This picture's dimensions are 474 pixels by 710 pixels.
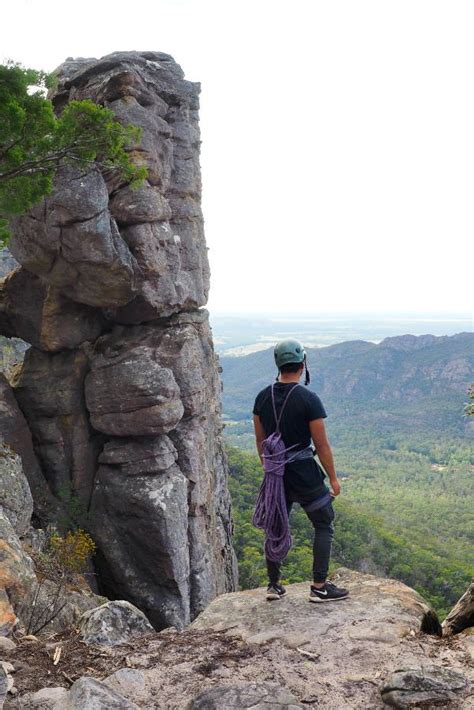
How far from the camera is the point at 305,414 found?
255 inches

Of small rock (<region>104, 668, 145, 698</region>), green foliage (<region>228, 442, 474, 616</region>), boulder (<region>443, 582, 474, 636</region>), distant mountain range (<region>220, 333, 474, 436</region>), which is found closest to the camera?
small rock (<region>104, 668, 145, 698</region>)

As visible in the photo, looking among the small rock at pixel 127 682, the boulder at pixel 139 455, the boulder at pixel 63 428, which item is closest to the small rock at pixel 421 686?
the small rock at pixel 127 682

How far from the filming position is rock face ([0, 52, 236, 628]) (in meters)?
16.5

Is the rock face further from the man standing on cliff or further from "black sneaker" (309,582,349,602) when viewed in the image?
the man standing on cliff

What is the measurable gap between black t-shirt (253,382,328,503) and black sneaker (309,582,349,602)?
1273 mm

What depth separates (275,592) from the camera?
7191mm

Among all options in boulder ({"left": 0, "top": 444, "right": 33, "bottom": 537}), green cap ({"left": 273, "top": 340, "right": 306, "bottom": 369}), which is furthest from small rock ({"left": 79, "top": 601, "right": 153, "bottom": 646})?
boulder ({"left": 0, "top": 444, "right": 33, "bottom": 537})

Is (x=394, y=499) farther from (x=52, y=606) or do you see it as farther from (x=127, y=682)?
(x=127, y=682)

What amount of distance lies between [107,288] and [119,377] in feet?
9.50

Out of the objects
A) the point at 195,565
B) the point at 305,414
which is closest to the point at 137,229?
the point at 195,565

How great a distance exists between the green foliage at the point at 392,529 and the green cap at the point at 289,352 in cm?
2555

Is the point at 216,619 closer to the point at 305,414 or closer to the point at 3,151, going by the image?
the point at 305,414

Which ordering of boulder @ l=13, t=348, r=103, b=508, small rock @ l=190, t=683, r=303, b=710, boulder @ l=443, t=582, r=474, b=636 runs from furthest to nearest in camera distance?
boulder @ l=13, t=348, r=103, b=508 < boulder @ l=443, t=582, r=474, b=636 < small rock @ l=190, t=683, r=303, b=710

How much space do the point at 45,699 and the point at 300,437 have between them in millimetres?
3672
